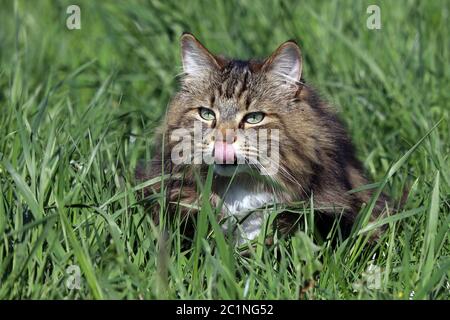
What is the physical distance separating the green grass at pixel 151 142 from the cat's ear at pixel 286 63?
0.54 m

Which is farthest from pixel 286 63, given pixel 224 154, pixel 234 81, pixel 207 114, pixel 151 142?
pixel 151 142

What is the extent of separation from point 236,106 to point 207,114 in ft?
0.41

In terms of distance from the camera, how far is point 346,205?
3.49 m

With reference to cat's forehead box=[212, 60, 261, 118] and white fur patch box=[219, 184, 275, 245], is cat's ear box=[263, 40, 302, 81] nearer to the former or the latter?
cat's forehead box=[212, 60, 261, 118]

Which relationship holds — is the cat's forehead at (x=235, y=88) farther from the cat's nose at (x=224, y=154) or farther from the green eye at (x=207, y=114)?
the cat's nose at (x=224, y=154)

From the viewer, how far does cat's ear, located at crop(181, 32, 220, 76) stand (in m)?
3.57

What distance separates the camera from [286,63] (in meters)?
3.55

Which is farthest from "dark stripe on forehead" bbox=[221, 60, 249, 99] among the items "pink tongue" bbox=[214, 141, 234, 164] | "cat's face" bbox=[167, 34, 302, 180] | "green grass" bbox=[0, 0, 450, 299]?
"green grass" bbox=[0, 0, 450, 299]

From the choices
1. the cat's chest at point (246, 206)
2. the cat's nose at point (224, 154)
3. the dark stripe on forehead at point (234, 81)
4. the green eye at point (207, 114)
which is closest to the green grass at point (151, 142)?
the cat's chest at point (246, 206)

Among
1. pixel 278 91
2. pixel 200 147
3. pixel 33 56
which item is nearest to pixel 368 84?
pixel 278 91

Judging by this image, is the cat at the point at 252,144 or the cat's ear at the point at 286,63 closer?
the cat at the point at 252,144

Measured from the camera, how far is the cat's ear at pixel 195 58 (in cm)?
357

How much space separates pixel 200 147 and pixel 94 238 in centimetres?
54
